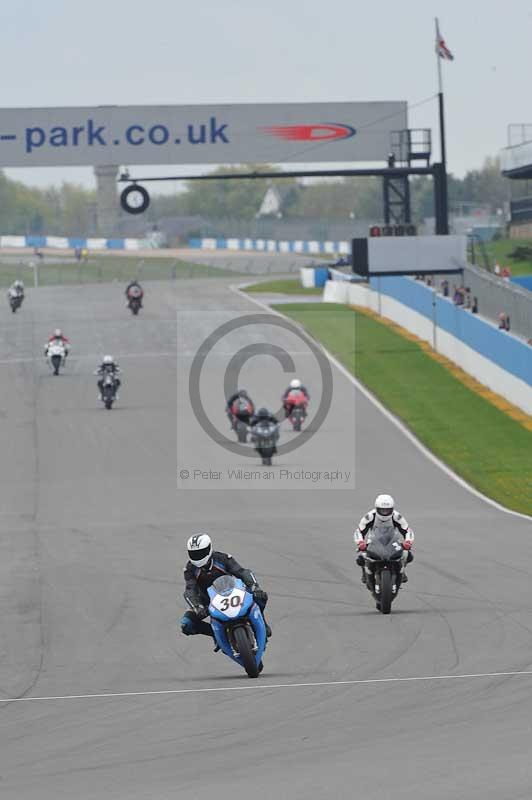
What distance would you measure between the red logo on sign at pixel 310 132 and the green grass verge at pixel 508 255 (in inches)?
515

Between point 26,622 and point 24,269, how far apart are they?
8610 centimetres

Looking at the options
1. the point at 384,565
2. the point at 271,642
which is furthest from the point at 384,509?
the point at 271,642

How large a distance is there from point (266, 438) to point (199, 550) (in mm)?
16223

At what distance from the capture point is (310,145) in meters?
51.8

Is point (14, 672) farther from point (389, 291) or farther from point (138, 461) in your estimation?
point (389, 291)

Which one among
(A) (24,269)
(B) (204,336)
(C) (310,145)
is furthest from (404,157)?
(A) (24,269)

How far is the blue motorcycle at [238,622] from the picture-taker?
12141mm

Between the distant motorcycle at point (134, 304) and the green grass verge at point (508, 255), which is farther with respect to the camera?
the green grass verge at point (508, 255)

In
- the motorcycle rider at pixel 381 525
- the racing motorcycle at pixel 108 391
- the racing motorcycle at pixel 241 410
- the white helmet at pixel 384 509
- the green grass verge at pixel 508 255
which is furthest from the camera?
the green grass verge at pixel 508 255

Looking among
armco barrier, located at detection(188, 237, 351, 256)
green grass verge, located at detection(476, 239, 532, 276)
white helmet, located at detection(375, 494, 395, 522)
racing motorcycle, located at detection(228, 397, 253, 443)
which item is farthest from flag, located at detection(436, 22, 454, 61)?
armco barrier, located at detection(188, 237, 351, 256)

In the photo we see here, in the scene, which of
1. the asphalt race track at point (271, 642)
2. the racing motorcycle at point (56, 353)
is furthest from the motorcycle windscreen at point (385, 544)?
the racing motorcycle at point (56, 353)

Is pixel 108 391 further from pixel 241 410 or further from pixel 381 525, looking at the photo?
pixel 381 525

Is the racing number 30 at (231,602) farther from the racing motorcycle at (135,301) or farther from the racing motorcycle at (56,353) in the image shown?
the racing motorcycle at (135,301)

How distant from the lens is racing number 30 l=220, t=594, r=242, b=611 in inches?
480
